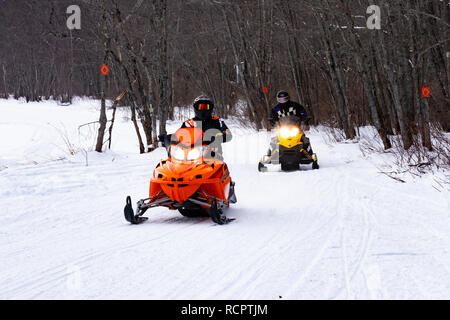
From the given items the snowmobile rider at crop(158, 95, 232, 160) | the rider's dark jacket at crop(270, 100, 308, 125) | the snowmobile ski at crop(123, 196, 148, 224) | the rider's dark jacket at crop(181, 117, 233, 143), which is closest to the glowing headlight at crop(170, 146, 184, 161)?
the snowmobile rider at crop(158, 95, 232, 160)

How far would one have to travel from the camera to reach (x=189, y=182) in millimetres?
5762

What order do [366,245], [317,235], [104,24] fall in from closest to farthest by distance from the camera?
[366,245] < [317,235] < [104,24]

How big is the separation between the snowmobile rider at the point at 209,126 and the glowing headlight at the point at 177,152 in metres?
0.22

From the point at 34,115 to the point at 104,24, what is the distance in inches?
866

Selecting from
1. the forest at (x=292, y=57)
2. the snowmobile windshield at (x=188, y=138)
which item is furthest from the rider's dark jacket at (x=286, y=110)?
the snowmobile windshield at (x=188, y=138)

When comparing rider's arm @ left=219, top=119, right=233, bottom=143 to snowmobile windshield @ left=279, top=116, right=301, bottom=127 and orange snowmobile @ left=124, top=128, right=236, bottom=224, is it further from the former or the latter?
snowmobile windshield @ left=279, top=116, right=301, bottom=127

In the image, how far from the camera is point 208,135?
6.55m

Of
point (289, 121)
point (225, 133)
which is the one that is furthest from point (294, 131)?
point (225, 133)

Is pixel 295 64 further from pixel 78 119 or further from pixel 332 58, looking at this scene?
pixel 78 119

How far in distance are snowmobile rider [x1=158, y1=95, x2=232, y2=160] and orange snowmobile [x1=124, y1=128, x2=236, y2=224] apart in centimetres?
14

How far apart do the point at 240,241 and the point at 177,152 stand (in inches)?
71.8

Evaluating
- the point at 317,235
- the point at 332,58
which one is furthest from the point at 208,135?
the point at 332,58

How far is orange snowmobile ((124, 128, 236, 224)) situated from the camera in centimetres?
577
